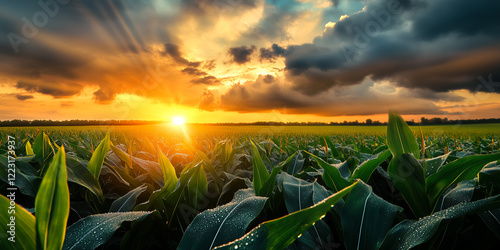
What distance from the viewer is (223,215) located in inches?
32.3

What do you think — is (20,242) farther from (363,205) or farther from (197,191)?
(363,205)

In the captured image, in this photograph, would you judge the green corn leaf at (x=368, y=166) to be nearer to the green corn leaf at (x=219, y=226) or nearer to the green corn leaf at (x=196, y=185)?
the green corn leaf at (x=219, y=226)

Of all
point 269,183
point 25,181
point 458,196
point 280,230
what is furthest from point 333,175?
point 25,181

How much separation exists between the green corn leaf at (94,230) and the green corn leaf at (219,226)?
216mm

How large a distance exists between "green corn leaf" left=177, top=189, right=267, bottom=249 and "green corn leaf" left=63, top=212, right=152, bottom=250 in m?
0.22

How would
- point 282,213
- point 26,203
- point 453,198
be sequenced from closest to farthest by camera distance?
point 453,198 < point 282,213 < point 26,203

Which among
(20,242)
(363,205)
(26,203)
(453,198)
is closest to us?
(20,242)

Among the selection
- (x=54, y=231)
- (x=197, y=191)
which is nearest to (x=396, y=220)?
(x=197, y=191)

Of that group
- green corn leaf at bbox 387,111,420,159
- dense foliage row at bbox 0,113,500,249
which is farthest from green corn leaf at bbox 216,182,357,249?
green corn leaf at bbox 387,111,420,159

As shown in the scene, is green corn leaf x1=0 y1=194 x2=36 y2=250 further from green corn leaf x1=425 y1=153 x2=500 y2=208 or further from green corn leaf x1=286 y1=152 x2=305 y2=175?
green corn leaf x1=286 y1=152 x2=305 y2=175

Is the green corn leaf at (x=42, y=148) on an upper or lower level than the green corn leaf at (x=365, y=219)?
upper

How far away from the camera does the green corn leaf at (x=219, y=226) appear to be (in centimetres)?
74

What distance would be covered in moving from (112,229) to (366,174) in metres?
1.11

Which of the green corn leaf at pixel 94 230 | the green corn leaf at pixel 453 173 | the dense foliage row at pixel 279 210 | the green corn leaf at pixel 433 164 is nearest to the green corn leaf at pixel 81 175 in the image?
the dense foliage row at pixel 279 210
